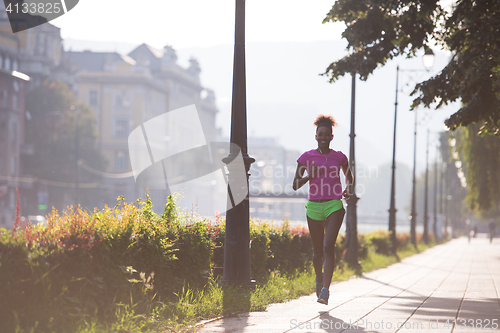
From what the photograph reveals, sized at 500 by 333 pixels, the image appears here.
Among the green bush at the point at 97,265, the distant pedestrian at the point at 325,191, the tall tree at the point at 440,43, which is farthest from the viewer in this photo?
the tall tree at the point at 440,43

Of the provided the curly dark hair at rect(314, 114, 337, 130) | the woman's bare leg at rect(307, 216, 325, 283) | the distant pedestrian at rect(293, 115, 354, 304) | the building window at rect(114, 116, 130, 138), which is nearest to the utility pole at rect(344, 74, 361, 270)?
the woman's bare leg at rect(307, 216, 325, 283)

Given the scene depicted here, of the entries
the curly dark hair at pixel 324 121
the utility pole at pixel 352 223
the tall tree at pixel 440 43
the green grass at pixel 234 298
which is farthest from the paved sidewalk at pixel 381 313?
the utility pole at pixel 352 223

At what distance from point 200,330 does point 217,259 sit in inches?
120

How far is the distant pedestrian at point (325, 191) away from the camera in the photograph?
7.16 metres

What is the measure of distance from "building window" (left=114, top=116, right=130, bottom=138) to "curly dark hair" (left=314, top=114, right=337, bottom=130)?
292 feet

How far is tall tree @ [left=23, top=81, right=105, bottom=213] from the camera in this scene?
60.2 metres

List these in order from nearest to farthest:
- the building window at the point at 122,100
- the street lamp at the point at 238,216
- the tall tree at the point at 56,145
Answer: the street lamp at the point at 238,216, the tall tree at the point at 56,145, the building window at the point at 122,100

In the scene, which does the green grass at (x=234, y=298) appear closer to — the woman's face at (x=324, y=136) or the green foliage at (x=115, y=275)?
the green foliage at (x=115, y=275)

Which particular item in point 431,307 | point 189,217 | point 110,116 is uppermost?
point 110,116

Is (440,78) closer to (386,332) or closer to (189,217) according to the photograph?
(189,217)

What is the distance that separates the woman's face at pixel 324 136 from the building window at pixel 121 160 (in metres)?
84.5

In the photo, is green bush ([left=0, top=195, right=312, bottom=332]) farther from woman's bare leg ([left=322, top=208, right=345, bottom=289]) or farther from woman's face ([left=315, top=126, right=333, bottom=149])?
woman's face ([left=315, top=126, right=333, bottom=149])

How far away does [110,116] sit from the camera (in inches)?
3772

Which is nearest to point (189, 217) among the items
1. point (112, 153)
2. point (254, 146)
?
point (112, 153)
